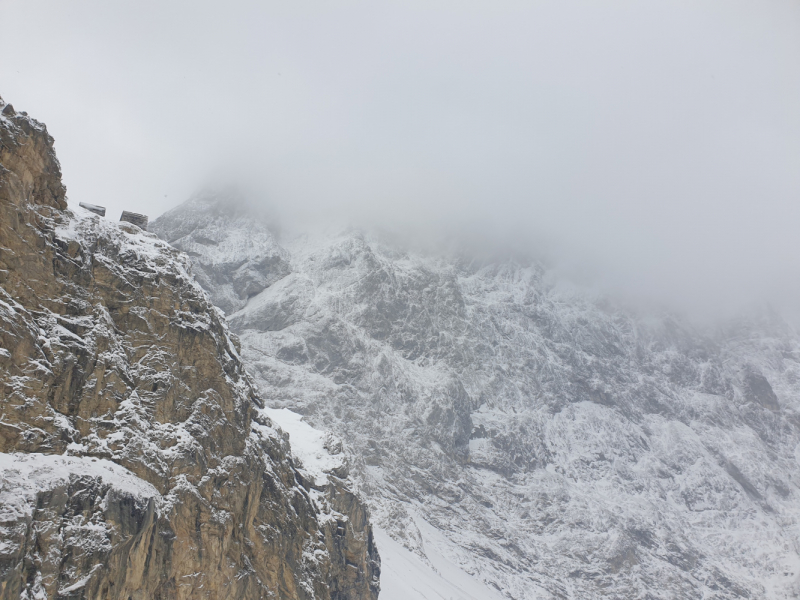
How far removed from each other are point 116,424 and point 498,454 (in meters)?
148

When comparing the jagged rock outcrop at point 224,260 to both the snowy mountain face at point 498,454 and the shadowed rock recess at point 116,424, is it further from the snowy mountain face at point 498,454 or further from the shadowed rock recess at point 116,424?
the shadowed rock recess at point 116,424

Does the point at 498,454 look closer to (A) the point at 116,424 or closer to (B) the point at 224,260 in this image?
(B) the point at 224,260

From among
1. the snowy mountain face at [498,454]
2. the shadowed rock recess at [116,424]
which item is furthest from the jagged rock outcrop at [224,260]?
the shadowed rock recess at [116,424]

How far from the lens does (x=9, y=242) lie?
3400 centimetres

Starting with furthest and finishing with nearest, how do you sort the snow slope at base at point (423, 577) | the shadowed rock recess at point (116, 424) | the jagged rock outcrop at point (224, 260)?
the jagged rock outcrop at point (224, 260) < the snow slope at base at point (423, 577) < the shadowed rock recess at point (116, 424)

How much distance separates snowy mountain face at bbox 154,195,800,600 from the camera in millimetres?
149500

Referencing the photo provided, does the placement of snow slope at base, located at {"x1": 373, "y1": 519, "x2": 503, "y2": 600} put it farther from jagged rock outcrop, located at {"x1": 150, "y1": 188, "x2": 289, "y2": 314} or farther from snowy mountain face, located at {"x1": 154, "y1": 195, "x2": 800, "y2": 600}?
jagged rock outcrop, located at {"x1": 150, "y1": 188, "x2": 289, "y2": 314}

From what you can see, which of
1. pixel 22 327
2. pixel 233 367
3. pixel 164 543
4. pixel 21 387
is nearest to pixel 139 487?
pixel 164 543

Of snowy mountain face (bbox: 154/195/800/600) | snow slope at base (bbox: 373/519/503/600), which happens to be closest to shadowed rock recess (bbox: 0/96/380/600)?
snow slope at base (bbox: 373/519/503/600)

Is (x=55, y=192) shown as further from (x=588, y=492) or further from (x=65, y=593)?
(x=588, y=492)

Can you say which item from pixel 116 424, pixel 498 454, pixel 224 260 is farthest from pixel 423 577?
pixel 224 260

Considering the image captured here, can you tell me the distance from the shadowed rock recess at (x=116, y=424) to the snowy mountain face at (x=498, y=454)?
83.6 meters

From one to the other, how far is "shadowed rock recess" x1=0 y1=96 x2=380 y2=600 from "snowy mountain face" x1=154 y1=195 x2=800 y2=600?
83.6 meters

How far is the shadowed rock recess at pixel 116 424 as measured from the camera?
3152cm
